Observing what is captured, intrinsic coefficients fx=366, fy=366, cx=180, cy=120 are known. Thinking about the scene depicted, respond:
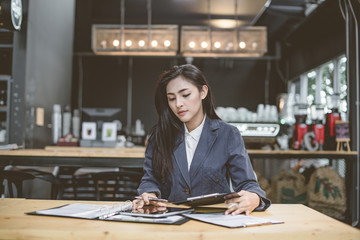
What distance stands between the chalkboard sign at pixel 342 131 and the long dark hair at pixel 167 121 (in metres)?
2.60

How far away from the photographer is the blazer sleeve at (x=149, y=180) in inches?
64.1

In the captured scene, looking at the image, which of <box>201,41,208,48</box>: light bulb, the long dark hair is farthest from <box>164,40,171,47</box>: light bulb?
the long dark hair

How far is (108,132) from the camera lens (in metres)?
4.59

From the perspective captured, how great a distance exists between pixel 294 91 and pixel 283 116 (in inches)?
125

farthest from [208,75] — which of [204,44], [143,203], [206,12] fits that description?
[143,203]

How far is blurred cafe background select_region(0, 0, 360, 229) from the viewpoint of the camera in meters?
3.96

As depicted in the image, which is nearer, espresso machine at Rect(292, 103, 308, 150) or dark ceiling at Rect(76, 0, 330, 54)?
espresso machine at Rect(292, 103, 308, 150)

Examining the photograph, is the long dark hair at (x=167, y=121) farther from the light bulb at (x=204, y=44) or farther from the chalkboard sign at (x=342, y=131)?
the light bulb at (x=204, y=44)

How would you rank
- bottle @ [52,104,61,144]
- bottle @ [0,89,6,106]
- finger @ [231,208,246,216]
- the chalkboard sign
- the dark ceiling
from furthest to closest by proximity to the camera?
the dark ceiling
bottle @ [52,104,61,144]
bottle @ [0,89,6,106]
the chalkboard sign
finger @ [231,208,246,216]

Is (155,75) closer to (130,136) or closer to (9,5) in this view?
Result: (130,136)

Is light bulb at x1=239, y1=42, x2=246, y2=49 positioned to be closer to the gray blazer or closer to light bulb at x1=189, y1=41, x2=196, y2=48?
light bulb at x1=189, y1=41, x2=196, y2=48

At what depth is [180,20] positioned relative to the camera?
7625 millimetres

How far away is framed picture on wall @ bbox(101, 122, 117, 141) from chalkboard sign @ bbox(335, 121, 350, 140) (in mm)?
2591

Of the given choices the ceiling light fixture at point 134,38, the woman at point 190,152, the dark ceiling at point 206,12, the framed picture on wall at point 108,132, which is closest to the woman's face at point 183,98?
the woman at point 190,152
